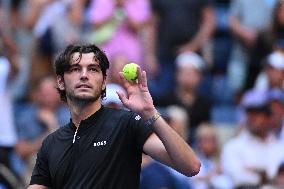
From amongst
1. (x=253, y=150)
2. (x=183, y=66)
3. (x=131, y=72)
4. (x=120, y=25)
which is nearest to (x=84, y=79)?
(x=131, y=72)

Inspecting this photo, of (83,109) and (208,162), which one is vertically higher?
(208,162)

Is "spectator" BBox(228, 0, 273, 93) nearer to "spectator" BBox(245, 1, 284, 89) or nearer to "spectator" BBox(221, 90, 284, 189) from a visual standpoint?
"spectator" BBox(245, 1, 284, 89)

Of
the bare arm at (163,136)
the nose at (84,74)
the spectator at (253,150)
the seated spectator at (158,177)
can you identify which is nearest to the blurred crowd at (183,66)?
the spectator at (253,150)

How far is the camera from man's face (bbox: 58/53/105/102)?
195 inches

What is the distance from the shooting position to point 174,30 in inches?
436

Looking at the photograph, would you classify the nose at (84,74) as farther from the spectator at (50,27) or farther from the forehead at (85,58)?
the spectator at (50,27)

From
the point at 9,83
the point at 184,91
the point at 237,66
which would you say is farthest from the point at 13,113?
the point at 237,66

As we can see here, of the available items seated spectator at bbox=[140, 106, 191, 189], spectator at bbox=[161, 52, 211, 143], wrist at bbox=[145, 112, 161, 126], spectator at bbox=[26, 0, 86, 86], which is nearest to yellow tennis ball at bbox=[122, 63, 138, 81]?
wrist at bbox=[145, 112, 161, 126]

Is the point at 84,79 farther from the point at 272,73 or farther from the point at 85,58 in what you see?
the point at 272,73

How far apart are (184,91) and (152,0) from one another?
1431mm

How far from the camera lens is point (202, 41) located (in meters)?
11.2

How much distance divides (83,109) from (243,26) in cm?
640

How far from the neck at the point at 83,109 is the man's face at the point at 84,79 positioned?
50mm

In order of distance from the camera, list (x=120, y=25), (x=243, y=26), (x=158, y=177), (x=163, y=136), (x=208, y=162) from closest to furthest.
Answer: (x=163, y=136) < (x=158, y=177) < (x=208, y=162) < (x=120, y=25) < (x=243, y=26)
